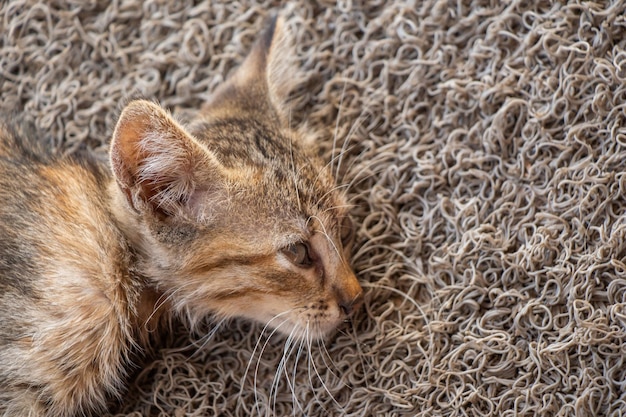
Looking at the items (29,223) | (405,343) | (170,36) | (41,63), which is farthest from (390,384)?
(41,63)

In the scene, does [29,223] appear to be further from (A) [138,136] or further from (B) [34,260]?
(A) [138,136]

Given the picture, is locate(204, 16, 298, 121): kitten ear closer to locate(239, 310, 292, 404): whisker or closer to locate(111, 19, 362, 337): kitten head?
locate(111, 19, 362, 337): kitten head

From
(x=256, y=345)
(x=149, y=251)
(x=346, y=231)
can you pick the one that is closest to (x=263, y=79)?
(x=346, y=231)

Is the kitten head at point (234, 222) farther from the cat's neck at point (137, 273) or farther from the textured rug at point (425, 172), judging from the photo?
the textured rug at point (425, 172)

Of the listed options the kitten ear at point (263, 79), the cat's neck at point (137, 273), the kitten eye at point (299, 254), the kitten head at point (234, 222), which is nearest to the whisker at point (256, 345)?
the kitten head at point (234, 222)

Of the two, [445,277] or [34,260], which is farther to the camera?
[445,277]

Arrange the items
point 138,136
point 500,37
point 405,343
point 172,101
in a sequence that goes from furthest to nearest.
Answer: point 172,101
point 500,37
point 405,343
point 138,136

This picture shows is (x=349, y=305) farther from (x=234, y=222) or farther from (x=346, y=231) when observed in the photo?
(x=234, y=222)
